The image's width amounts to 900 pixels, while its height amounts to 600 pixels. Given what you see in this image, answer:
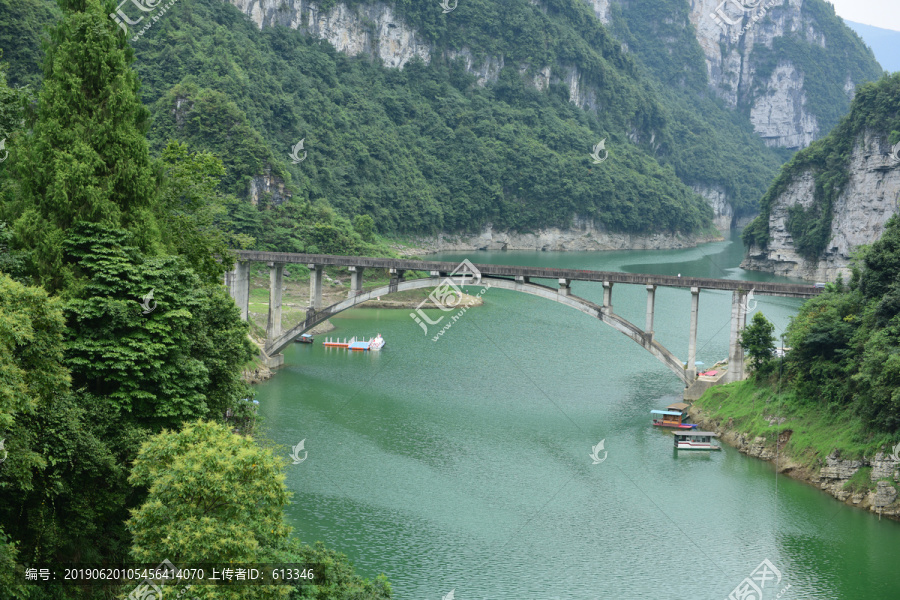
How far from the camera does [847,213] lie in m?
91.2

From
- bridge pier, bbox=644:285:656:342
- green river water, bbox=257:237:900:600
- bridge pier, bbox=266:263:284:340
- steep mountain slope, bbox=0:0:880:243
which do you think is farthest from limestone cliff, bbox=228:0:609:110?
bridge pier, bbox=644:285:656:342

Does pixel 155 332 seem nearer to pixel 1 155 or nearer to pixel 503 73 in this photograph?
pixel 1 155

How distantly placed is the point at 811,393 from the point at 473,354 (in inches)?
840

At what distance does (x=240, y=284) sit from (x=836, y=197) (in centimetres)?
7209

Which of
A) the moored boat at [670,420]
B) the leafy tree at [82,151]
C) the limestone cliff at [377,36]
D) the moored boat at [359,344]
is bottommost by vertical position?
the moored boat at [670,420]

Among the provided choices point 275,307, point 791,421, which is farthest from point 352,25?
point 791,421

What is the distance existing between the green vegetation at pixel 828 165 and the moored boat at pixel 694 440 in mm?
59665

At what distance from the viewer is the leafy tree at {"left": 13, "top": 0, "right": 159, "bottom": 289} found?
19266 millimetres

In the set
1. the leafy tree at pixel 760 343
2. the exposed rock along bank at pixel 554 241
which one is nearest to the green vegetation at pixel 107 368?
the leafy tree at pixel 760 343

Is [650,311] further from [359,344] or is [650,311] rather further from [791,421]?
[359,344]

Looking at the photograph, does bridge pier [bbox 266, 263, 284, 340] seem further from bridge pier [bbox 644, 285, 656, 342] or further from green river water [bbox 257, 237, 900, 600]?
bridge pier [bbox 644, 285, 656, 342]

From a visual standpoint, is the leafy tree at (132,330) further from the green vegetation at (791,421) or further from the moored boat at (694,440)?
the green vegetation at (791,421)

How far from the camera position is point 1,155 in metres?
21.1

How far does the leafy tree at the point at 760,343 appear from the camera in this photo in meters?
35.0
